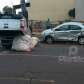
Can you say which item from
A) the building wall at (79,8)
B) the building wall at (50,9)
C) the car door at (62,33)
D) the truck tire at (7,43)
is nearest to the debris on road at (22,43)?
the truck tire at (7,43)

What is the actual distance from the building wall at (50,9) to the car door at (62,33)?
31386mm

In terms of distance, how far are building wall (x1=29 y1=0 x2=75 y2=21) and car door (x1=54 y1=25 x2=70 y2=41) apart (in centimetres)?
3139

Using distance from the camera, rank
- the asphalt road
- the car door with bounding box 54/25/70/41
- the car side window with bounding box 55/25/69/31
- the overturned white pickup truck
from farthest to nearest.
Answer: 1. the car side window with bounding box 55/25/69/31
2. the car door with bounding box 54/25/70/41
3. the overturned white pickup truck
4. the asphalt road

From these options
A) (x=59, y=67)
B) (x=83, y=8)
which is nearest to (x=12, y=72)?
(x=59, y=67)

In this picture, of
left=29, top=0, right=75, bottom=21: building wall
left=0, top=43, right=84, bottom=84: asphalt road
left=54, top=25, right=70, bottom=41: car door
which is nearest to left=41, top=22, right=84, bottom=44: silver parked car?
left=54, top=25, right=70, bottom=41: car door

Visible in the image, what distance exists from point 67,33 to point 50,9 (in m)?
32.8

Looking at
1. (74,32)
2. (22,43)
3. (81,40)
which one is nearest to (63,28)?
(74,32)

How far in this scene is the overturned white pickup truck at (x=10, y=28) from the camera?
21.4 m

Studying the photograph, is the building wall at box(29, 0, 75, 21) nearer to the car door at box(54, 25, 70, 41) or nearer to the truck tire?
the car door at box(54, 25, 70, 41)

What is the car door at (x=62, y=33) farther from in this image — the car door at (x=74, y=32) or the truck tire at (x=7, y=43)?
the truck tire at (x=7, y=43)

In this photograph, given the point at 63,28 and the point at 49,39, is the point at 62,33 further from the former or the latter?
the point at 49,39

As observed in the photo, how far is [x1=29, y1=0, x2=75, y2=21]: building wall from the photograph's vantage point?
2375 inches

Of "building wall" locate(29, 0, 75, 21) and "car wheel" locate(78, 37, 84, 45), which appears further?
"building wall" locate(29, 0, 75, 21)

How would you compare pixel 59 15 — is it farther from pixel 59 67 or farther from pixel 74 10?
pixel 59 67
